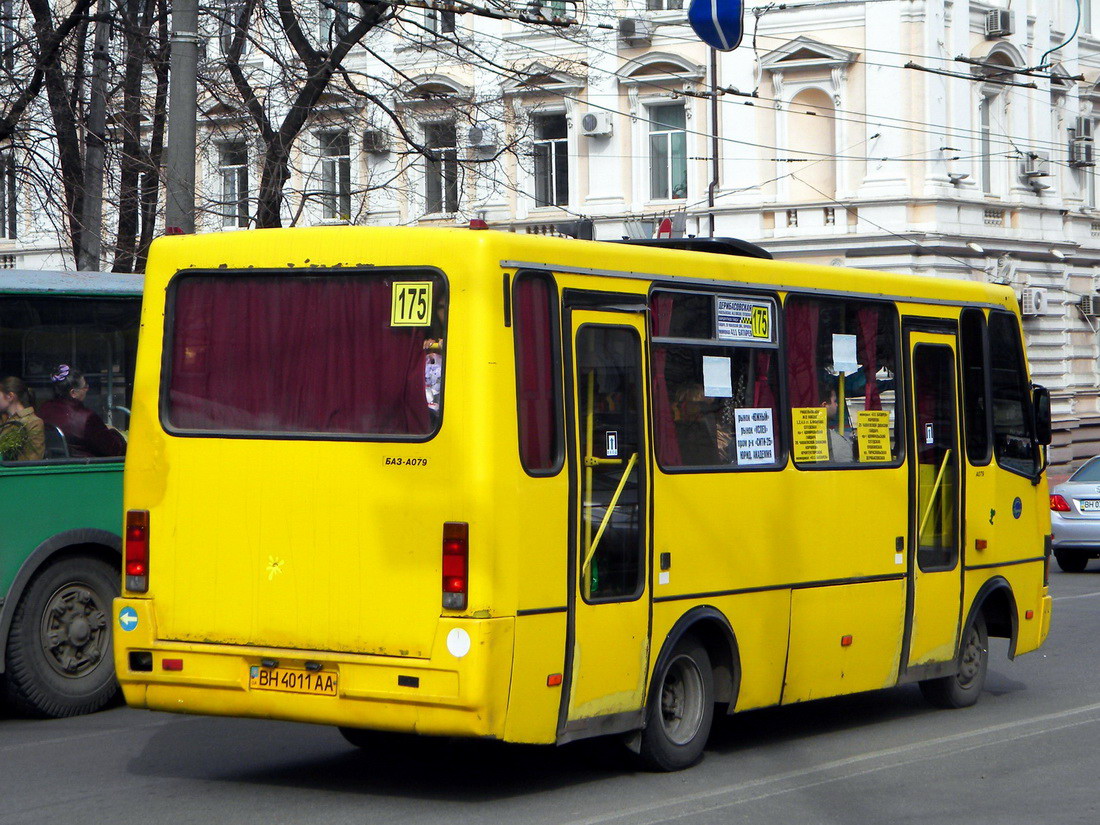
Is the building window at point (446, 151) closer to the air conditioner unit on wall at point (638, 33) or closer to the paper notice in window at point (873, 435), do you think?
the paper notice in window at point (873, 435)

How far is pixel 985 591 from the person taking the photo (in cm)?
1043

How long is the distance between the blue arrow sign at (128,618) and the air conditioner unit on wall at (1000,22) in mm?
30431

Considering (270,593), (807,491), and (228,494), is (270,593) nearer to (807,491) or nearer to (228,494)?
(228,494)

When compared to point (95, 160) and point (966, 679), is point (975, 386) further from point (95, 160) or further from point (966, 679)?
point (95, 160)

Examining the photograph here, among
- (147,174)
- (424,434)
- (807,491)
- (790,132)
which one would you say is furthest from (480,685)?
(790,132)

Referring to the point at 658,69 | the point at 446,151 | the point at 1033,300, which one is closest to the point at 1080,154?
the point at 1033,300

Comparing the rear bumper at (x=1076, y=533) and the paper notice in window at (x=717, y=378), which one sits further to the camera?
the rear bumper at (x=1076, y=533)

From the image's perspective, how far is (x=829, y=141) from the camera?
113ft

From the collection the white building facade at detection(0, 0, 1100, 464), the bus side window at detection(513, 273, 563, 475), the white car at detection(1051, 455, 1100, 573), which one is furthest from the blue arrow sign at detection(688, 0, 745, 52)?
the bus side window at detection(513, 273, 563, 475)

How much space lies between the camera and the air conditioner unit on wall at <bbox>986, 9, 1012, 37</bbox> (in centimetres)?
3488

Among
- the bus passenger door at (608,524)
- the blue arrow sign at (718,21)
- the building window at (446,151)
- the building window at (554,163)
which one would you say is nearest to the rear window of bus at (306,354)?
the bus passenger door at (608,524)

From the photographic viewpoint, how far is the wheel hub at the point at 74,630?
1010cm

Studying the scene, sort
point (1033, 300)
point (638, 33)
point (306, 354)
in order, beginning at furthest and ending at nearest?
1. point (1033, 300)
2. point (638, 33)
3. point (306, 354)

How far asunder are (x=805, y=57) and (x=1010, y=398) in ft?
81.4
